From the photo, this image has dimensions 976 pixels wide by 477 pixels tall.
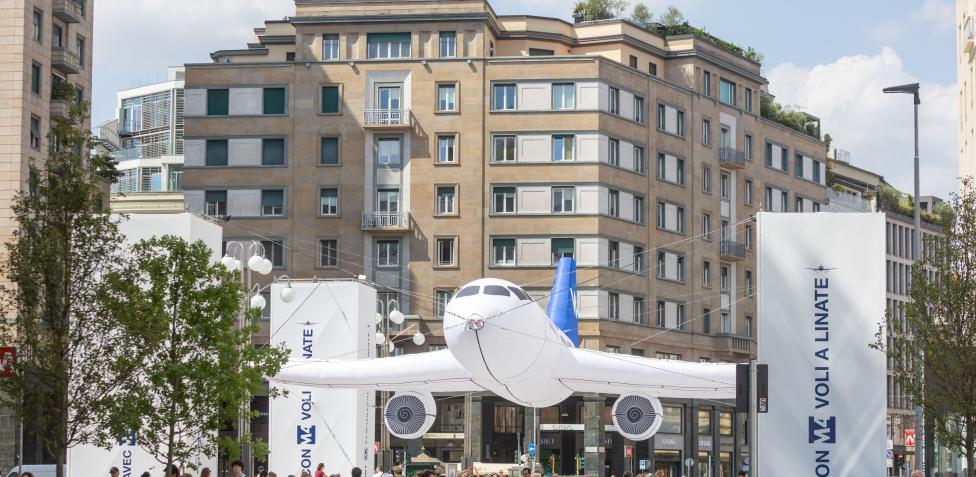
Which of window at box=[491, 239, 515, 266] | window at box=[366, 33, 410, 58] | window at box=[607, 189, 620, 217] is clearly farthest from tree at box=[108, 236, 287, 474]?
window at box=[366, 33, 410, 58]

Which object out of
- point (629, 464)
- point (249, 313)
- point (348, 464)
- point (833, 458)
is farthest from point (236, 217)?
point (833, 458)

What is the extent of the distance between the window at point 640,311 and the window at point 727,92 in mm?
15153

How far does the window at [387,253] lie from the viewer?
81375mm

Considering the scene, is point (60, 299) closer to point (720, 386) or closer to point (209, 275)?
point (209, 275)

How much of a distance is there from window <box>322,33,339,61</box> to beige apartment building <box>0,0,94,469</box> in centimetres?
1879

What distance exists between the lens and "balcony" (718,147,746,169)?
89581mm

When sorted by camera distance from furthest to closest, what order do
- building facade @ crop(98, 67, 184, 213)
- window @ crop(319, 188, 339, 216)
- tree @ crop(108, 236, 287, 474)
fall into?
building facade @ crop(98, 67, 184, 213)
window @ crop(319, 188, 339, 216)
tree @ crop(108, 236, 287, 474)

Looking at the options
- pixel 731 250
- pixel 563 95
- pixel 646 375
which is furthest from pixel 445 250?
pixel 646 375

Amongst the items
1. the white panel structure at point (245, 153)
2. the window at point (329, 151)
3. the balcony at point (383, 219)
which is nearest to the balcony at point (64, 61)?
the white panel structure at point (245, 153)

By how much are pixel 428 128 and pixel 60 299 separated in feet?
180

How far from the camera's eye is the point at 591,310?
80.0m

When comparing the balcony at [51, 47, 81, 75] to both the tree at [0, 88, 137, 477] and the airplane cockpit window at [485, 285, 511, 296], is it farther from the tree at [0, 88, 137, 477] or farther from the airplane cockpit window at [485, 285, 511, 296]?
the tree at [0, 88, 137, 477]

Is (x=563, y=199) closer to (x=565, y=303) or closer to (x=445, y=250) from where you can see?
(x=445, y=250)

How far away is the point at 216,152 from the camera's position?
270 feet
